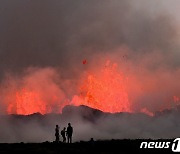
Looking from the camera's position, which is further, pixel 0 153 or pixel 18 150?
pixel 18 150

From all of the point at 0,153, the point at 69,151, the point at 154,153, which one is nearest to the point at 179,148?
the point at 154,153

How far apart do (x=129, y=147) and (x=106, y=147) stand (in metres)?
2.90

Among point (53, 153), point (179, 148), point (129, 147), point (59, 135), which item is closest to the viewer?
point (179, 148)

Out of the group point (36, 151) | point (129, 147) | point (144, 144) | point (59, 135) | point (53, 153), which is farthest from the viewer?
point (59, 135)

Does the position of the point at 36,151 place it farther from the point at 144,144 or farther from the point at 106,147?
the point at 144,144

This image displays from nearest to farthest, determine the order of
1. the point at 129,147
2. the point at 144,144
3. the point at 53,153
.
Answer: the point at 53,153
the point at 129,147
the point at 144,144

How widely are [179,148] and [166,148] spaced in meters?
6.08

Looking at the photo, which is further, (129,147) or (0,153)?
(129,147)

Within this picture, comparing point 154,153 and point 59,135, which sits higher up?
point 59,135

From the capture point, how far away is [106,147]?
45125mm

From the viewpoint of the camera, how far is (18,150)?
42469mm

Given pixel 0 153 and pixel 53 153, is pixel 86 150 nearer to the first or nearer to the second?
pixel 53 153

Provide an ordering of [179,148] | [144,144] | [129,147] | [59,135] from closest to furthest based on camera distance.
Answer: [179,148], [129,147], [144,144], [59,135]

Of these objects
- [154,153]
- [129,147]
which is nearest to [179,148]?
[154,153]
